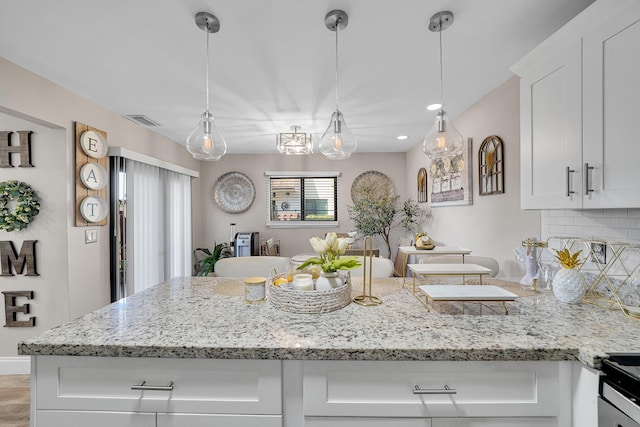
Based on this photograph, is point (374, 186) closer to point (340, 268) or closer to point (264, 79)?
point (264, 79)

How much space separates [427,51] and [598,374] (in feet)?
5.90

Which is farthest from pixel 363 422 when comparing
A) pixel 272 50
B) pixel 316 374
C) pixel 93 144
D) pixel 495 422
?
pixel 93 144

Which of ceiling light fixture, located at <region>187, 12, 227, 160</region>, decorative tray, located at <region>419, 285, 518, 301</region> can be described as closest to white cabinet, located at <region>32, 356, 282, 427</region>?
decorative tray, located at <region>419, 285, 518, 301</region>

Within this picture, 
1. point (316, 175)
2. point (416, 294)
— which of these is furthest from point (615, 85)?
point (316, 175)

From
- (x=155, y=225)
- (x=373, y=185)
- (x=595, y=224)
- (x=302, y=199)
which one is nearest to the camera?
(x=595, y=224)

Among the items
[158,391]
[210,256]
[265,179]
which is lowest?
[210,256]

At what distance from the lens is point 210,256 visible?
4.71 meters

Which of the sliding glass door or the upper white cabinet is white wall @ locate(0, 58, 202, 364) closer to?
the sliding glass door

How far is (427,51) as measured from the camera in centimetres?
186

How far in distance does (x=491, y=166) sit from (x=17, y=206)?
3.87m

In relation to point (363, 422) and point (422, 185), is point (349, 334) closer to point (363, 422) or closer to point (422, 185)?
point (363, 422)

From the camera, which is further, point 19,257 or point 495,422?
point 19,257

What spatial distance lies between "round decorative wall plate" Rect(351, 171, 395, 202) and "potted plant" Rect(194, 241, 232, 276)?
232cm

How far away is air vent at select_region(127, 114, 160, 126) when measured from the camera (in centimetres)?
307
